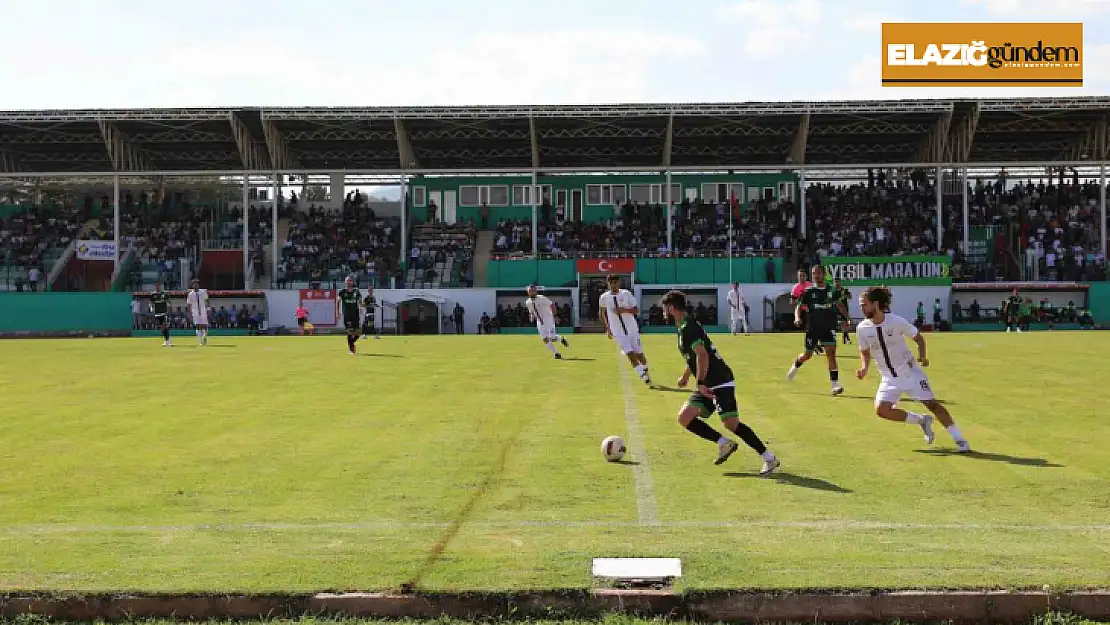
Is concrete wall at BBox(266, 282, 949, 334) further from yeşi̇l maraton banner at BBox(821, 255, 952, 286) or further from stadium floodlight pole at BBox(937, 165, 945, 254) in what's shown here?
stadium floodlight pole at BBox(937, 165, 945, 254)

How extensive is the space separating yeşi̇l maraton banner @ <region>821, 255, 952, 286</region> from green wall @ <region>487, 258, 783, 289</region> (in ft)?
10.5

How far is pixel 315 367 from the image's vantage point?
1027 inches

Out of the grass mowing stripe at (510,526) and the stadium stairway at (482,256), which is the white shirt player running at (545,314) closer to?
the grass mowing stripe at (510,526)

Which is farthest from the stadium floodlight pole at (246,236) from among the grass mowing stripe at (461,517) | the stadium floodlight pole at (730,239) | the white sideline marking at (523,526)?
the white sideline marking at (523,526)

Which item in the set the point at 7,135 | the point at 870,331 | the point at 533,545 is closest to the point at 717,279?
the point at 7,135

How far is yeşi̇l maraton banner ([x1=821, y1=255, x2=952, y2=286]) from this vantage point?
57031 mm

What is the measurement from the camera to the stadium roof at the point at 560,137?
198 ft

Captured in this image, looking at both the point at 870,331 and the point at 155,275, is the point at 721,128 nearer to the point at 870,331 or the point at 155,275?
the point at 155,275

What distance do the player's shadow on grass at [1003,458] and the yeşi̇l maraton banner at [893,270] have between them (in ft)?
149

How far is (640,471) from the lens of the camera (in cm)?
1095

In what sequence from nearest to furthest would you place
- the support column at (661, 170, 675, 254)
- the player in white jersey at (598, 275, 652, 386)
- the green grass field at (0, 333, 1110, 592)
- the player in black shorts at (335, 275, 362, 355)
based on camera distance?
the green grass field at (0, 333, 1110, 592)
the player in white jersey at (598, 275, 652, 386)
the player in black shorts at (335, 275, 362, 355)
the support column at (661, 170, 675, 254)

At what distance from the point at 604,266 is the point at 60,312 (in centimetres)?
2876

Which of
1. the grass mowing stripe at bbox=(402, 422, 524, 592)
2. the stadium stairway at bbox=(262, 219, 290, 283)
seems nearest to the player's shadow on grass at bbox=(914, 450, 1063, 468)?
the grass mowing stripe at bbox=(402, 422, 524, 592)

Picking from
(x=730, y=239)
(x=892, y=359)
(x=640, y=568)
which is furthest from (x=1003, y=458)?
(x=730, y=239)
